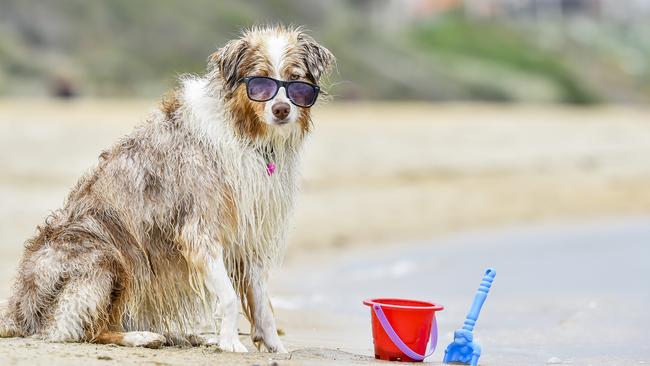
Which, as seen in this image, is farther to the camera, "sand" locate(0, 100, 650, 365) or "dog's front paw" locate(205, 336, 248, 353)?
"sand" locate(0, 100, 650, 365)

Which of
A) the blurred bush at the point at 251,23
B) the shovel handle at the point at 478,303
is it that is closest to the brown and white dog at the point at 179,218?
the shovel handle at the point at 478,303

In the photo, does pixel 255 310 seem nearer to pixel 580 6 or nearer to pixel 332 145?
pixel 332 145

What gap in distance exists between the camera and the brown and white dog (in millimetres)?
6395

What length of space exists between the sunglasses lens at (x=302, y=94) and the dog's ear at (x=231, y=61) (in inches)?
11.6

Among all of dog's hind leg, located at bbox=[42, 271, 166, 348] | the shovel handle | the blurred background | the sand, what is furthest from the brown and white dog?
the shovel handle

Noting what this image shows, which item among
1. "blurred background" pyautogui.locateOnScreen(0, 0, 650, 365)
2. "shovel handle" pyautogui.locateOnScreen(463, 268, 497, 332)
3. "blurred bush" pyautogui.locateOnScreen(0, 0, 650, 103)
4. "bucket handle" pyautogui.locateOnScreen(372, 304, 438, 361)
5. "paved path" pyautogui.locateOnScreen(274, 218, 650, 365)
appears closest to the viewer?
"bucket handle" pyautogui.locateOnScreen(372, 304, 438, 361)

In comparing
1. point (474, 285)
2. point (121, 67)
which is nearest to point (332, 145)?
point (474, 285)

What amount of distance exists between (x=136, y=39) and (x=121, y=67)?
7.68 ft

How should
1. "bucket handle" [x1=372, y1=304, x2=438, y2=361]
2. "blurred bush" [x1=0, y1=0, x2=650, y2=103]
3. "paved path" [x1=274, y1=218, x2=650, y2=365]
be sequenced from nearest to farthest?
"bucket handle" [x1=372, y1=304, x2=438, y2=361] < "paved path" [x1=274, y1=218, x2=650, y2=365] < "blurred bush" [x1=0, y1=0, x2=650, y2=103]

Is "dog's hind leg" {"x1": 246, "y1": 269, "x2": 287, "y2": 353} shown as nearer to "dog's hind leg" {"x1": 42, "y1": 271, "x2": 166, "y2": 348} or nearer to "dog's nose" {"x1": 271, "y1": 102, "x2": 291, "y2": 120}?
"dog's hind leg" {"x1": 42, "y1": 271, "x2": 166, "y2": 348}

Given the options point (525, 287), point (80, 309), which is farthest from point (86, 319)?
point (525, 287)

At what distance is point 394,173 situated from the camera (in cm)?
1941

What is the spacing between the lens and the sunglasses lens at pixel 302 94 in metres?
6.45

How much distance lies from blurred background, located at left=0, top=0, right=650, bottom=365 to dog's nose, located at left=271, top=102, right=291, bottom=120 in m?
0.49
